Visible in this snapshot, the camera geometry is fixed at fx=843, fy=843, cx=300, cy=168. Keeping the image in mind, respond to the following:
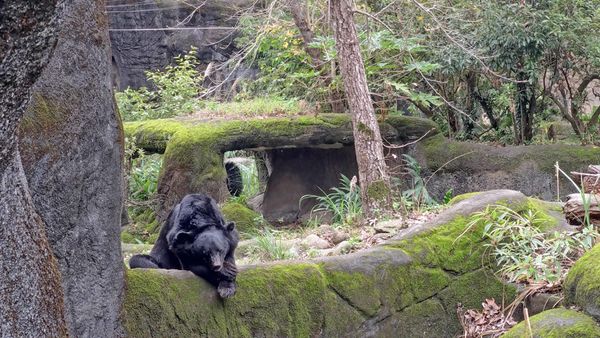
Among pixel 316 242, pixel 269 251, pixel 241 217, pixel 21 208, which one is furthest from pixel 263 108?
pixel 21 208

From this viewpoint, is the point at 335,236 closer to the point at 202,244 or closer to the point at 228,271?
the point at 228,271

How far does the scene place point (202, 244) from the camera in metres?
5.85

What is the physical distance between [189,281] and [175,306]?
0.72ft

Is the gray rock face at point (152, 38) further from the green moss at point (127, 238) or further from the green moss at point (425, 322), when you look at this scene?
the green moss at point (425, 322)

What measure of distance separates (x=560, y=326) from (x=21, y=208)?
11.8 feet

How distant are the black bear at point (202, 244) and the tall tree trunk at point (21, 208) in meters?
2.62

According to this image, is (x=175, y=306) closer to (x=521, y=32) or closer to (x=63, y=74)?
(x=63, y=74)

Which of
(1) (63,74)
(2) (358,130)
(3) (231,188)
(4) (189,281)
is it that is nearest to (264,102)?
(3) (231,188)

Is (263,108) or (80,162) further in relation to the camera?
(263,108)

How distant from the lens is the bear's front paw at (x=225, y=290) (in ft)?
19.5

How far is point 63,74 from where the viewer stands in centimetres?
475

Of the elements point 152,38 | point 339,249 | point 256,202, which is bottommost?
point 256,202

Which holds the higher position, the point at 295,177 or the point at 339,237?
the point at 339,237

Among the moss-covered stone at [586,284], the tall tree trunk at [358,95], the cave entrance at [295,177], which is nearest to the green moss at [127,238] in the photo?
the cave entrance at [295,177]
